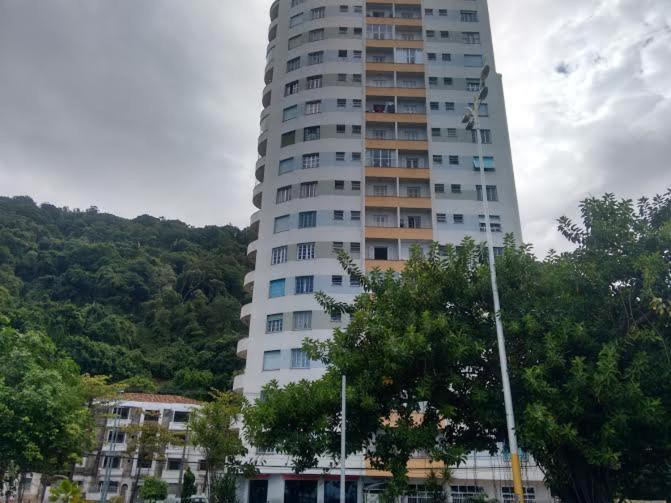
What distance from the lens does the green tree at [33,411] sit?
905 inches

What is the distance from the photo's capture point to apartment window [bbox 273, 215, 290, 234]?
36213 millimetres

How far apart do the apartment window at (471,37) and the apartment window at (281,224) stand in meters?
20.5

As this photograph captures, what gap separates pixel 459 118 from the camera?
39.5 metres

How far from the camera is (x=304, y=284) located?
3369cm

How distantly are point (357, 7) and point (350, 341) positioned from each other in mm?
35613

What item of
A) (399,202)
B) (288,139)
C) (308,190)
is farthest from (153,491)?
(288,139)

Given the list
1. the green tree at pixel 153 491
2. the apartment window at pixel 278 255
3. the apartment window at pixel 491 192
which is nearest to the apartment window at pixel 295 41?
the apartment window at pixel 278 255

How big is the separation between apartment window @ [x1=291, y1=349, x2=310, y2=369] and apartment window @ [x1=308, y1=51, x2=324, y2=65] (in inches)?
882

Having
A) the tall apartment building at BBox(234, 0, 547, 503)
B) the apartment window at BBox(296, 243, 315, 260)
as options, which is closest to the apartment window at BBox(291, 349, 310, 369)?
the tall apartment building at BBox(234, 0, 547, 503)

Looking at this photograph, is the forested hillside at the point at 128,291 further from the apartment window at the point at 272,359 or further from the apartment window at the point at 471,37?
the apartment window at the point at 471,37

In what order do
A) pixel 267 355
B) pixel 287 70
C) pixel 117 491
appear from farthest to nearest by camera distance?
1. pixel 117 491
2. pixel 287 70
3. pixel 267 355

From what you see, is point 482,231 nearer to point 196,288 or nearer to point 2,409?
point 2,409

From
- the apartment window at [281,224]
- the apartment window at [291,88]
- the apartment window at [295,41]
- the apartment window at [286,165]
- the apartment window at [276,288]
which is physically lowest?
the apartment window at [276,288]

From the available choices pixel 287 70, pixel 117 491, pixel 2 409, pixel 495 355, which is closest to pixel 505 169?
pixel 287 70
